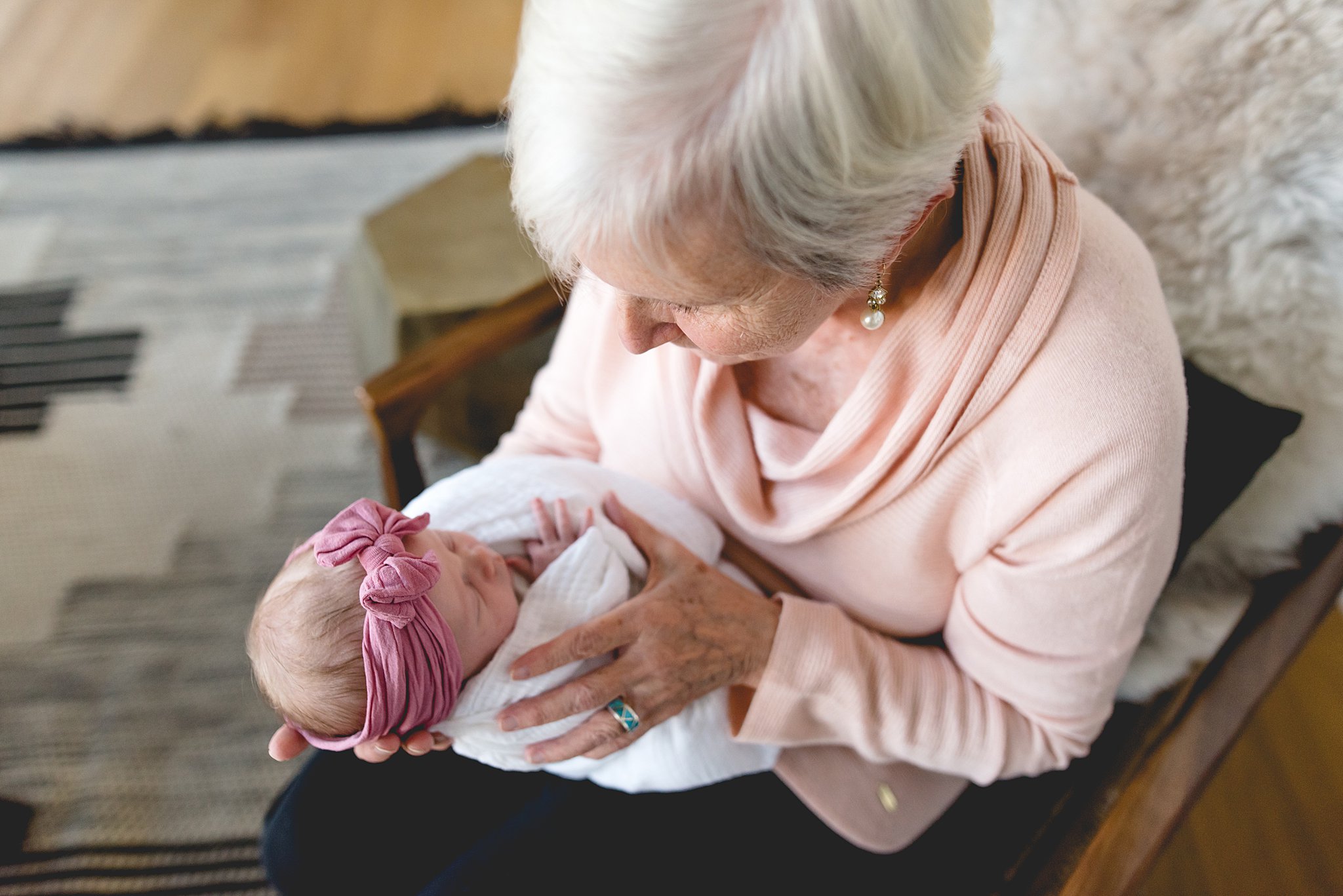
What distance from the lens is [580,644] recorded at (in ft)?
3.02

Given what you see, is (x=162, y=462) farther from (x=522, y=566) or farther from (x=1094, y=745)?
(x=1094, y=745)

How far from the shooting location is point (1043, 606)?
86 cm

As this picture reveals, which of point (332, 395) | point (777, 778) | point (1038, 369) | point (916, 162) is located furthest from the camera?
point (332, 395)

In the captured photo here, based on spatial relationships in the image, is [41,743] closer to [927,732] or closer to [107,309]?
[107,309]

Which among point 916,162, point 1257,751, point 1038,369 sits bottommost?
point 1257,751

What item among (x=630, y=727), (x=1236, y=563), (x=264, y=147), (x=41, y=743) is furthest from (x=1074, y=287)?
(x=264, y=147)

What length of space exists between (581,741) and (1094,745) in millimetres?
635

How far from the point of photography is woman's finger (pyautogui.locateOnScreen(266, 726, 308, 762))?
874mm

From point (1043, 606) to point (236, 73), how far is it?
3.12m

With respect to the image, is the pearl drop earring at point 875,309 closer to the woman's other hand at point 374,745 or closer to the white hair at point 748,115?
the white hair at point 748,115

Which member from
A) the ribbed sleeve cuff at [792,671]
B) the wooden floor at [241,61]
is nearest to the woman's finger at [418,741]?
the ribbed sleeve cuff at [792,671]

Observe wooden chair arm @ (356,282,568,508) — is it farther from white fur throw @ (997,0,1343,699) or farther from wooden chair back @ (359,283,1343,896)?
white fur throw @ (997,0,1343,699)

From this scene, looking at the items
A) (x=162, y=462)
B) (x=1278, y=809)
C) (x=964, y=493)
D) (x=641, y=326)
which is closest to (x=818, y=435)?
(x=964, y=493)

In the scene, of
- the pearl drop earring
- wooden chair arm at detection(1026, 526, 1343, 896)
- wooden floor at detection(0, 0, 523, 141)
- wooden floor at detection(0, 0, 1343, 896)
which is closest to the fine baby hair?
the pearl drop earring
